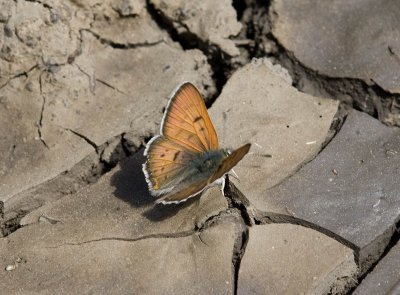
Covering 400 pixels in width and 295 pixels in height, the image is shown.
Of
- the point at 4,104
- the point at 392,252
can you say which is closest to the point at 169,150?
the point at 4,104

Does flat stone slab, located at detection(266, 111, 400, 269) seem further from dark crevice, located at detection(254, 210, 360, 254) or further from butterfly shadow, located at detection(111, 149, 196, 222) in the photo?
butterfly shadow, located at detection(111, 149, 196, 222)

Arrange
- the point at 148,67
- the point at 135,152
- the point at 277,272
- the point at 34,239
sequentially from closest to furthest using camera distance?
the point at 277,272 < the point at 34,239 < the point at 135,152 < the point at 148,67

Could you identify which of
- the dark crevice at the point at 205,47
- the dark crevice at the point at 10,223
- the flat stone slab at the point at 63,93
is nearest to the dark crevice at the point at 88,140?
the flat stone slab at the point at 63,93

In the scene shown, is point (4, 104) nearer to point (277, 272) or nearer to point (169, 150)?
point (169, 150)

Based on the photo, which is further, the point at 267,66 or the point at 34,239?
the point at 267,66

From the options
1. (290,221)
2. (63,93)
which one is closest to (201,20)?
(63,93)

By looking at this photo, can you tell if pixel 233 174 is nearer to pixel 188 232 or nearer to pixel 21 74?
pixel 188 232

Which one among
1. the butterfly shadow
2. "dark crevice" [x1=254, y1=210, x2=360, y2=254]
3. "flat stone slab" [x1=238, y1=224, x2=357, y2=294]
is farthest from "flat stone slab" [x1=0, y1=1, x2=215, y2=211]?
"flat stone slab" [x1=238, y1=224, x2=357, y2=294]
